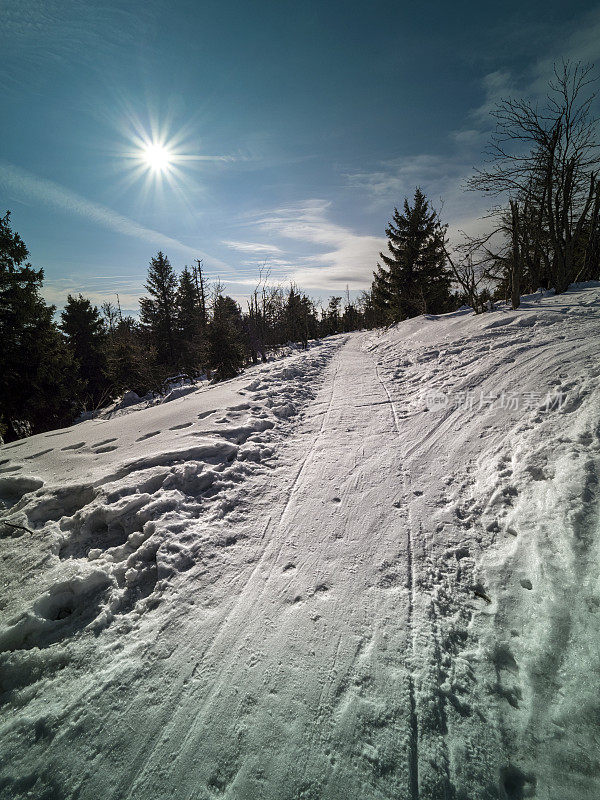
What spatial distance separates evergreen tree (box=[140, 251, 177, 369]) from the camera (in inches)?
1033

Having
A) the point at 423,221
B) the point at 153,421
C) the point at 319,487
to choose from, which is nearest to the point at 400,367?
the point at 319,487

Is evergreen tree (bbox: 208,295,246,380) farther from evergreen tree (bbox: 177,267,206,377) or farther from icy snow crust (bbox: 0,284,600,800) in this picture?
icy snow crust (bbox: 0,284,600,800)

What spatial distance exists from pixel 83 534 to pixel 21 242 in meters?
14.9

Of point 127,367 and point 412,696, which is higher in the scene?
point 127,367

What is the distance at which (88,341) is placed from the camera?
18.7 m

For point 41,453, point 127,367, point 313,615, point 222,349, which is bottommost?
point 313,615

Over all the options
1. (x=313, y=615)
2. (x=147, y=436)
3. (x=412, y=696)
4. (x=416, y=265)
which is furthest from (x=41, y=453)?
(x=416, y=265)

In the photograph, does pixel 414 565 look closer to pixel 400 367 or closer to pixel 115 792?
pixel 115 792

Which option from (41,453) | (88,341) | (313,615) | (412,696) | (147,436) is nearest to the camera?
(412,696)

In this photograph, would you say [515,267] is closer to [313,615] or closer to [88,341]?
[313,615]

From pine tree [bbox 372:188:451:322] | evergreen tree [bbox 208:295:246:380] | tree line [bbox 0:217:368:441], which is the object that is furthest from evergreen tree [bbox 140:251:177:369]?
pine tree [bbox 372:188:451:322]

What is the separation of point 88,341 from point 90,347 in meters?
0.44

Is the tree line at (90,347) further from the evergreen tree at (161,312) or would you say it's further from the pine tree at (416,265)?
the pine tree at (416,265)

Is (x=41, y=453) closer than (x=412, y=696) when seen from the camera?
No
